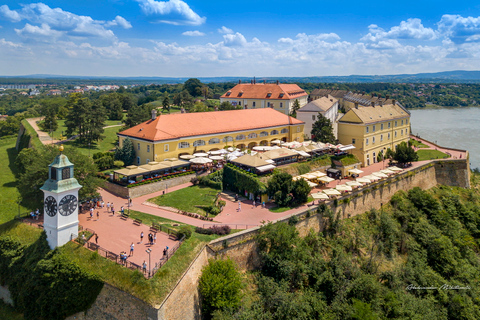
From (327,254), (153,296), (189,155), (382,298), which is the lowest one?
(382,298)

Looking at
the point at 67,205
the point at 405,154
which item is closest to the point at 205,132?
the point at 67,205

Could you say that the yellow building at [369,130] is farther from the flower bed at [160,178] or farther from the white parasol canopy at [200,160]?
the flower bed at [160,178]

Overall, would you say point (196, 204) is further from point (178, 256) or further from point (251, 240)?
point (178, 256)

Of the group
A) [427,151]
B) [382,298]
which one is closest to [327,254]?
[382,298]

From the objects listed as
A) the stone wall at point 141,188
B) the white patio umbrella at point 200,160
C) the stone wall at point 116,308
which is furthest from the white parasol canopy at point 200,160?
the stone wall at point 116,308

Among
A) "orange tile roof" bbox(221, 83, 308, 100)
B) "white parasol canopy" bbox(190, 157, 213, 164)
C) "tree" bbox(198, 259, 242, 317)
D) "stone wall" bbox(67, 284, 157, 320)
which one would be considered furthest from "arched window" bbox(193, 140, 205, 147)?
"orange tile roof" bbox(221, 83, 308, 100)

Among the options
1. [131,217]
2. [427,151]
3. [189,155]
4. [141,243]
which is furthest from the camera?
[427,151]
